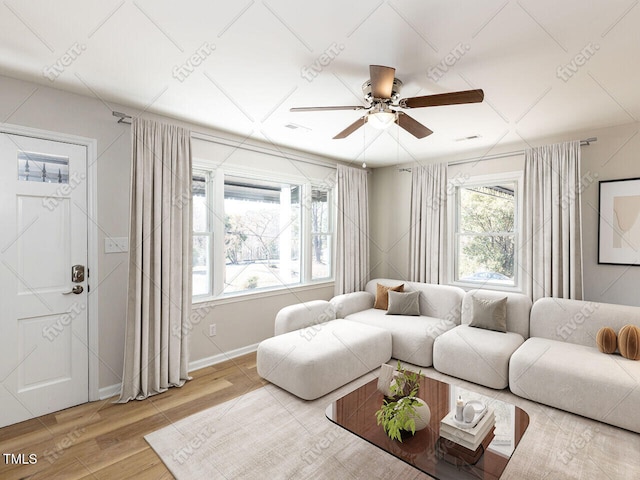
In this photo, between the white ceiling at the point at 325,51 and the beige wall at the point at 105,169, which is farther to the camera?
the beige wall at the point at 105,169

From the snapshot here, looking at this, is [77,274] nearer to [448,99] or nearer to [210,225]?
[210,225]

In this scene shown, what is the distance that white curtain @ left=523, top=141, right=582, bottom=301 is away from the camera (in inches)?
136

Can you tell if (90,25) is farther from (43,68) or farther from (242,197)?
(242,197)

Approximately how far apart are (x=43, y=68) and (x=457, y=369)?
4111 millimetres

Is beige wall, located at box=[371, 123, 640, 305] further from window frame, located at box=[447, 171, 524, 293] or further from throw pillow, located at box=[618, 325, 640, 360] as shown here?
throw pillow, located at box=[618, 325, 640, 360]

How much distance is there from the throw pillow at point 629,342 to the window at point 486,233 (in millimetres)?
1289

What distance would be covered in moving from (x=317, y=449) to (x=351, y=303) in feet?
7.31

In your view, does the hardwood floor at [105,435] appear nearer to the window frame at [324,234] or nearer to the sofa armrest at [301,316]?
the sofa armrest at [301,316]

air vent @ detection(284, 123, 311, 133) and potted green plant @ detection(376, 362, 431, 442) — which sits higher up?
A: air vent @ detection(284, 123, 311, 133)

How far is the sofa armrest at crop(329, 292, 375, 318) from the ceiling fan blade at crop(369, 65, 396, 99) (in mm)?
2711

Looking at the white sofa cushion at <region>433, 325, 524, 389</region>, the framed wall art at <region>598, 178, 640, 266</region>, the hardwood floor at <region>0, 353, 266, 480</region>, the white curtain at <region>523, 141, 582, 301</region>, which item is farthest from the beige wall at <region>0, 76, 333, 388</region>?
the framed wall art at <region>598, 178, 640, 266</region>

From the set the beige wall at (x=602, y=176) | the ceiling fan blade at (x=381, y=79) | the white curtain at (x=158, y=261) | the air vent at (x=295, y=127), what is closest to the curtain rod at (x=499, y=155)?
the beige wall at (x=602, y=176)

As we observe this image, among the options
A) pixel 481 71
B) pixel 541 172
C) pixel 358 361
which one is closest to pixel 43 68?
pixel 481 71

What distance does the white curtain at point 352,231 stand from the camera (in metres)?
4.79
